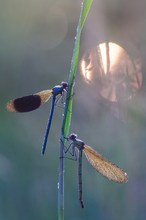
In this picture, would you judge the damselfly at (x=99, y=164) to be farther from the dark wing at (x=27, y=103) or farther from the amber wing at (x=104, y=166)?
the dark wing at (x=27, y=103)

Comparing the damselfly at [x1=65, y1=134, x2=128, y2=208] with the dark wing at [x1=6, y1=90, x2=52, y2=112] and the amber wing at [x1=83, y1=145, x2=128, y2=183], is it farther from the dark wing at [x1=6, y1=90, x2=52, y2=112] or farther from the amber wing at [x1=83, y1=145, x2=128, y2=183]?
the dark wing at [x1=6, y1=90, x2=52, y2=112]

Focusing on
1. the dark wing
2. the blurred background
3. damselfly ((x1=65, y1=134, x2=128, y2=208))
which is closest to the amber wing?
damselfly ((x1=65, y1=134, x2=128, y2=208))

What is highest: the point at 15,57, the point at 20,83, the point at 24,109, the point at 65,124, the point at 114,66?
the point at 15,57

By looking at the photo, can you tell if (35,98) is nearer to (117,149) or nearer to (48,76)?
(117,149)

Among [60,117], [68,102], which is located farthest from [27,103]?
[60,117]

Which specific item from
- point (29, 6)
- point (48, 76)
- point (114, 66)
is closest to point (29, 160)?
point (114, 66)

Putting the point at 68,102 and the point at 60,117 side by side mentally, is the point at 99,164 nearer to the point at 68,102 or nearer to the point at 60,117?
the point at 68,102
